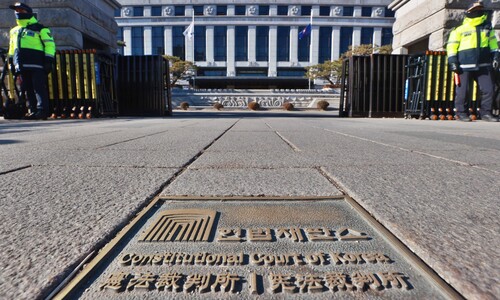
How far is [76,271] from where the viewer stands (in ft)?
3.18

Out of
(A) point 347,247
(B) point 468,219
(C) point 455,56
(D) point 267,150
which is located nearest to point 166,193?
(A) point 347,247

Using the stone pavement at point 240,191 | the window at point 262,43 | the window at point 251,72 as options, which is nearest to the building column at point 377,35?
the window at point 262,43

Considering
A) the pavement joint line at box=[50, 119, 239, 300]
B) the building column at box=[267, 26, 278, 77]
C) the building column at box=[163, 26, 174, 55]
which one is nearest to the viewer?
the pavement joint line at box=[50, 119, 239, 300]

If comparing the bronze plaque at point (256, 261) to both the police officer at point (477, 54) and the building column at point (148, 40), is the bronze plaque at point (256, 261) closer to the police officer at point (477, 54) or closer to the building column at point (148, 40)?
the police officer at point (477, 54)

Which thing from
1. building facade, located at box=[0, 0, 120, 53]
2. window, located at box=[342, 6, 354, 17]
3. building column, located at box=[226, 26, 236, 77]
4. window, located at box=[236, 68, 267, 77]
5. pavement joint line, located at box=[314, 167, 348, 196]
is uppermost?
window, located at box=[342, 6, 354, 17]

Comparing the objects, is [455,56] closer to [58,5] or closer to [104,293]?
[104,293]

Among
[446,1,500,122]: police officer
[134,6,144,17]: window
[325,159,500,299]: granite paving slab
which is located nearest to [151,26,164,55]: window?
[134,6,144,17]: window

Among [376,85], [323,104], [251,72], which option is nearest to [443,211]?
[376,85]

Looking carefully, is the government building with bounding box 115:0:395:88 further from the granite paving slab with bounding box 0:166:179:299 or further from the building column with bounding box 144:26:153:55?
the granite paving slab with bounding box 0:166:179:299

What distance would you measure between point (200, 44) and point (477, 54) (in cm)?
5814

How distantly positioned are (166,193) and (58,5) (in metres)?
12.9

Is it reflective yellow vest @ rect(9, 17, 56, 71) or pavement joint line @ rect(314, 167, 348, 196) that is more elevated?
reflective yellow vest @ rect(9, 17, 56, 71)

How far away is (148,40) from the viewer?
61938 mm

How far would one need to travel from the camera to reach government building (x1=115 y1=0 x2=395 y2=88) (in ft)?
199
